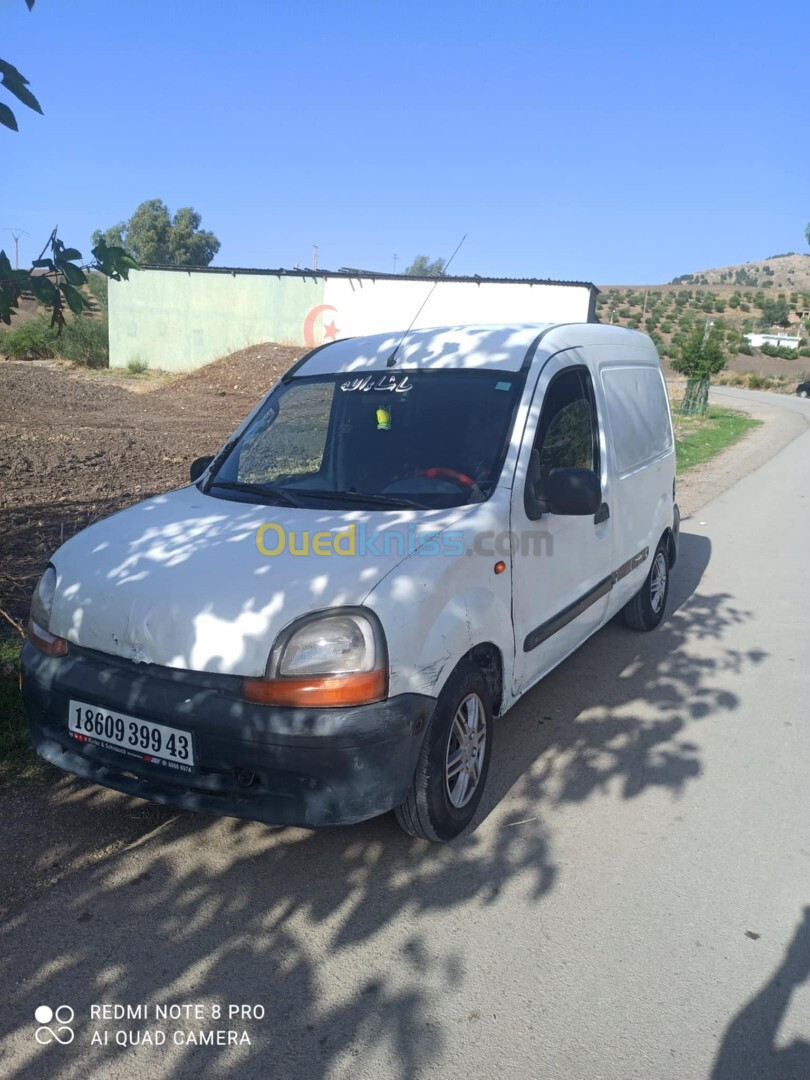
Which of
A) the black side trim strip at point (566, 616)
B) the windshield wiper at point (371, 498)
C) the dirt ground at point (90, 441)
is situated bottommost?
the dirt ground at point (90, 441)

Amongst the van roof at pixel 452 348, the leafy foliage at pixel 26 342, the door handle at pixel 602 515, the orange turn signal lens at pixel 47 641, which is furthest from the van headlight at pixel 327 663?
the leafy foliage at pixel 26 342

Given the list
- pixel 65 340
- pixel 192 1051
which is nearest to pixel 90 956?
pixel 192 1051

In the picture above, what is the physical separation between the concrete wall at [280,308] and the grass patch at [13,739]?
73.3 ft

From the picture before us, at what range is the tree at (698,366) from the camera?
29641 mm

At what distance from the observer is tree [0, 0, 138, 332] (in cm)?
289

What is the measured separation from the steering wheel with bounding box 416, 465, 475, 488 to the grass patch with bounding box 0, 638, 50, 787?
7.24 ft

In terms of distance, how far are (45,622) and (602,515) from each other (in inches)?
114

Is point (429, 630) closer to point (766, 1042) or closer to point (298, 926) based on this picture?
point (298, 926)

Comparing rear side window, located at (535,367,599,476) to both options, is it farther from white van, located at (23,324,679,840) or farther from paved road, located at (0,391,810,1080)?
paved road, located at (0,391,810,1080)

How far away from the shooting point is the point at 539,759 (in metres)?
4.29

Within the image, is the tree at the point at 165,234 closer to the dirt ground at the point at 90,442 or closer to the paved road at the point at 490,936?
the dirt ground at the point at 90,442

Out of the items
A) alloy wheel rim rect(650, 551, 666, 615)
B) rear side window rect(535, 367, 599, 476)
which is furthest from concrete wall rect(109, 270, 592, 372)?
rear side window rect(535, 367, 599, 476)

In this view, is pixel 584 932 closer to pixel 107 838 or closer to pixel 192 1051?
pixel 192 1051

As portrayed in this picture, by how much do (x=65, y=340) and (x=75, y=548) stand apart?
3372cm
